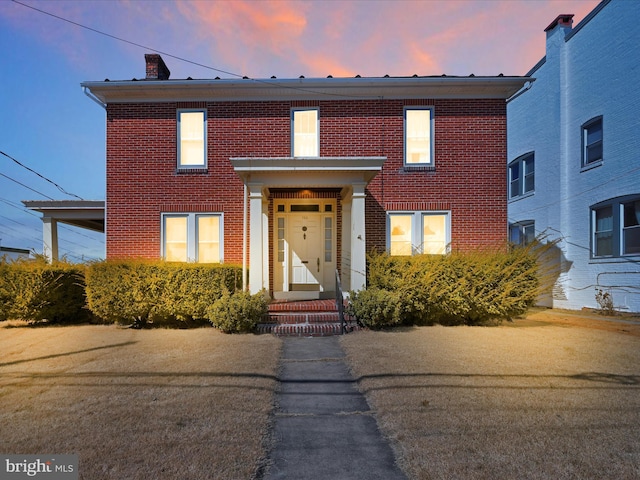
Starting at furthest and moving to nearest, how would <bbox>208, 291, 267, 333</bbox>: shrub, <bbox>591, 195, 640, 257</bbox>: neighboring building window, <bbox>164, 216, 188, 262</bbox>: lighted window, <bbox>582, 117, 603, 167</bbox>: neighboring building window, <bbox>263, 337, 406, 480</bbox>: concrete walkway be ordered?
<bbox>582, 117, 603, 167</bbox>: neighboring building window < <bbox>591, 195, 640, 257</bbox>: neighboring building window < <bbox>164, 216, 188, 262</bbox>: lighted window < <bbox>208, 291, 267, 333</bbox>: shrub < <bbox>263, 337, 406, 480</bbox>: concrete walkway

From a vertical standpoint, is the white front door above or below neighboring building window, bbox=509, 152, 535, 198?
below

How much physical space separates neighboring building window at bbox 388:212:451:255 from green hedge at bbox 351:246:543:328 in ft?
5.65

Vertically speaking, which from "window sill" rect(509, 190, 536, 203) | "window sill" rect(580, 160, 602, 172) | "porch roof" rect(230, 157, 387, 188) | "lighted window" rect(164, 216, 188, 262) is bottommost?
"lighted window" rect(164, 216, 188, 262)

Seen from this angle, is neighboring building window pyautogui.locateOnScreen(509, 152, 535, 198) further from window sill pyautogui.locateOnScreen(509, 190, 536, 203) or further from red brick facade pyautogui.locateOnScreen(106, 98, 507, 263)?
red brick facade pyautogui.locateOnScreen(106, 98, 507, 263)

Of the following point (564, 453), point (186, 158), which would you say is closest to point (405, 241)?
Answer: point (186, 158)

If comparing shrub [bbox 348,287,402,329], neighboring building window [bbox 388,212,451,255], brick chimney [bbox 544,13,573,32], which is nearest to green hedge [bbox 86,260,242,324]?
shrub [bbox 348,287,402,329]

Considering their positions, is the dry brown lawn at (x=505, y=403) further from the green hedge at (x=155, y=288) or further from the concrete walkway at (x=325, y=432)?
the green hedge at (x=155, y=288)

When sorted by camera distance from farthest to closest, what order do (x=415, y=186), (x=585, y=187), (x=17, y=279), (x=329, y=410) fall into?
(x=585, y=187) < (x=415, y=186) < (x=17, y=279) < (x=329, y=410)

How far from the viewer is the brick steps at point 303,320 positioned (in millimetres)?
8781

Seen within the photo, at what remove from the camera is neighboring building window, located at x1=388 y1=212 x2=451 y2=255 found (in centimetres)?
1148

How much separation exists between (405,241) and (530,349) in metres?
4.93

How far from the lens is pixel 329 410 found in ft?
14.7

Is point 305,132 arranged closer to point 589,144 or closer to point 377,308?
point 377,308

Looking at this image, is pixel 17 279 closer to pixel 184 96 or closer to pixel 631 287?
pixel 184 96
